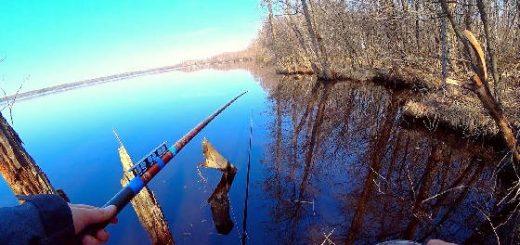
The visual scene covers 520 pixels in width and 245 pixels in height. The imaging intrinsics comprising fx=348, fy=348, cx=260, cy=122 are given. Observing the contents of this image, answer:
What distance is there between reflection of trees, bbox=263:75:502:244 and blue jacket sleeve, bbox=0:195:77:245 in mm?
5200

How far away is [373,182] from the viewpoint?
896 centimetres

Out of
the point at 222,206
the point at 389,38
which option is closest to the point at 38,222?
the point at 222,206

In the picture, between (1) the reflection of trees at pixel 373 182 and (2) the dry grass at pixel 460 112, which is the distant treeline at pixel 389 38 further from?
(1) the reflection of trees at pixel 373 182

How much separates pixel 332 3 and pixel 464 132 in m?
23.2

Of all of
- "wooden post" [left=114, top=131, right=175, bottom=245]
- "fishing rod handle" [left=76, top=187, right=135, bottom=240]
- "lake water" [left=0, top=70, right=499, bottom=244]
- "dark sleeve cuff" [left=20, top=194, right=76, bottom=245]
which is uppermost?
"dark sleeve cuff" [left=20, top=194, right=76, bottom=245]

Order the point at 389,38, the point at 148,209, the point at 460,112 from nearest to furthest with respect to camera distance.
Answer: the point at 148,209 < the point at 460,112 < the point at 389,38

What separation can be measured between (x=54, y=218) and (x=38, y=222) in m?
0.06

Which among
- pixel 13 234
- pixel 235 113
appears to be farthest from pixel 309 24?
pixel 13 234

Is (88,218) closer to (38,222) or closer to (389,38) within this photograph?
(38,222)

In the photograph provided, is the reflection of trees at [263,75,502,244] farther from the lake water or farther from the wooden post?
the wooden post

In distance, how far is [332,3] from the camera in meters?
31.1

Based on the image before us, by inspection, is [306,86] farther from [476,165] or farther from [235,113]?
[476,165]

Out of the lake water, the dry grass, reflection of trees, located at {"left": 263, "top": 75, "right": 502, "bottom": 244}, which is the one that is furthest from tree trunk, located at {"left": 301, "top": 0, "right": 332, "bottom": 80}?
the dry grass

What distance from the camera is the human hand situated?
1.27 metres
